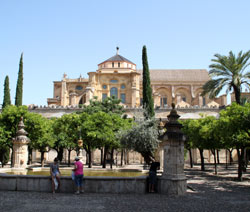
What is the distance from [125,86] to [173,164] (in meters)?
48.4

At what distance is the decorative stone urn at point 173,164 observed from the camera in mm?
9391

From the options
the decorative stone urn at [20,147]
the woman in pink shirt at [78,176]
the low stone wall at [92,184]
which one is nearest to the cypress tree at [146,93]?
the decorative stone urn at [20,147]

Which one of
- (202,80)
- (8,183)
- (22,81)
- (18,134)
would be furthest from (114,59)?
(8,183)

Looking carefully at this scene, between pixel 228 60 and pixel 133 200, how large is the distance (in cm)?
1655

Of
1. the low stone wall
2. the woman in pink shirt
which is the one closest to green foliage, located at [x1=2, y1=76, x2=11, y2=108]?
the low stone wall

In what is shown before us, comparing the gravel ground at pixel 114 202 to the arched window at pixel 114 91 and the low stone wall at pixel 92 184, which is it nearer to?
the low stone wall at pixel 92 184

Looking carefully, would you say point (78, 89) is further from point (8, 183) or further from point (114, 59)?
point (8, 183)

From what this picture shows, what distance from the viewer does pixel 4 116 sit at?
2122 cm

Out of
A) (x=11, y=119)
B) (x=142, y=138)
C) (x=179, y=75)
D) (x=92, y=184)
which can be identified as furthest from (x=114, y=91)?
(x=92, y=184)

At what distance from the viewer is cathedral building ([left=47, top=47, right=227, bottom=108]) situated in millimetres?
56312

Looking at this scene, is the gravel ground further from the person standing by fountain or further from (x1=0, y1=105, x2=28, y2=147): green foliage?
(x1=0, y1=105, x2=28, y2=147): green foliage

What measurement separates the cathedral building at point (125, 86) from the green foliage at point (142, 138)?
109 feet

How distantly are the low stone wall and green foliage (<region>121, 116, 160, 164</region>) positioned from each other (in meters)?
10.3

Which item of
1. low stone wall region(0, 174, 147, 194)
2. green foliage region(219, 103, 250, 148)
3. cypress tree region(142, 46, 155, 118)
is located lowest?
low stone wall region(0, 174, 147, 194)
